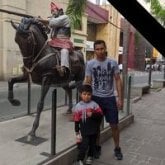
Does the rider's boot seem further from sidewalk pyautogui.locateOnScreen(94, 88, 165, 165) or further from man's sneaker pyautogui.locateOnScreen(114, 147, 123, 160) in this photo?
man's sneaker pyautogui.locateOnScreen(114, 147, 123, 160)

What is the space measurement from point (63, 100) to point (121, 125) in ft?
8.12

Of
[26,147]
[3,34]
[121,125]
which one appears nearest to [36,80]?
[26,147]

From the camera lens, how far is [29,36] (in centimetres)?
552

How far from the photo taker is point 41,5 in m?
23.4

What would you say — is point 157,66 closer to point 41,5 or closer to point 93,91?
point 41,5

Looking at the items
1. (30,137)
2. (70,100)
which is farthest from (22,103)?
→ (30,137)

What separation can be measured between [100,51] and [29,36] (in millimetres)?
1445

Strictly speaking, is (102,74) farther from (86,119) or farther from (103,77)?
(86,119)

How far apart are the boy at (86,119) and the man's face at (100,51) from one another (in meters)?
0.55

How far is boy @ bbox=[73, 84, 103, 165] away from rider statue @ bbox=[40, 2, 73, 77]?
162 centimetres

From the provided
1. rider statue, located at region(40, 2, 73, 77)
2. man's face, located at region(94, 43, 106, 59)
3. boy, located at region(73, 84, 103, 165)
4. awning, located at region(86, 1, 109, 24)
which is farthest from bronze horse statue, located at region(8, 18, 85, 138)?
awning, located at region(86, 1, 109, 24)

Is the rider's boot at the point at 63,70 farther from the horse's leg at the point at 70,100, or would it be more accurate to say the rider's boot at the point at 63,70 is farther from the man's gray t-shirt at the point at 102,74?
the horse's leg at the point at 70,100

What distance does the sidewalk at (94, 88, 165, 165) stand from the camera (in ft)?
17.1

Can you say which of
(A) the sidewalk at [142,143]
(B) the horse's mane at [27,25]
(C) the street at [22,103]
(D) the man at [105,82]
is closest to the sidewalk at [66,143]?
(A) the sidewalk at [142,143]
